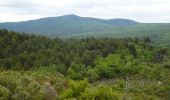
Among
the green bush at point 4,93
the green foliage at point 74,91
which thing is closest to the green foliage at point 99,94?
the green foliage at point 74,91

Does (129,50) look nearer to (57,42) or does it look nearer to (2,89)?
(57,42)

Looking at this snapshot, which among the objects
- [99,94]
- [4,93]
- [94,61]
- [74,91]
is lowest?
[94,61]

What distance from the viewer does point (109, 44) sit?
12925cm

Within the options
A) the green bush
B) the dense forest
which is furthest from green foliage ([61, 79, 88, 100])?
the dense forest

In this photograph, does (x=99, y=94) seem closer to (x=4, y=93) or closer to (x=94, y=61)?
(x=4, y=93)

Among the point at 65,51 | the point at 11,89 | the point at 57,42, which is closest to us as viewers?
the point at 11,89

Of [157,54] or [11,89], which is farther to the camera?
[157,54]

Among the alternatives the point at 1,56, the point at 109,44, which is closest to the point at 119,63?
the point at 109,44

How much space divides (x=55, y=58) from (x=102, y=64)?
1205 cm

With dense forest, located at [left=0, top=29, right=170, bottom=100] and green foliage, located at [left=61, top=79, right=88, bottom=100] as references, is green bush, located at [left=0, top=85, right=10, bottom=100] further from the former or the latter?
dense forest, located at [left=0, top=29, right=170, bottom=100]

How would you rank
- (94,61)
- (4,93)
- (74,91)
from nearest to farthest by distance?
(4,93)
(74,91)
(94,61)

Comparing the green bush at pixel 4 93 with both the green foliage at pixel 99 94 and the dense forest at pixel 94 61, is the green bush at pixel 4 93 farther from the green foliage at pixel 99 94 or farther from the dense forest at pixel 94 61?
the dense forest at pixel 94 61

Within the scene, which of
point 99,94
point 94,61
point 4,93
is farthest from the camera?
point 94,61

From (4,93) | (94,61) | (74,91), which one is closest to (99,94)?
(74,91)
